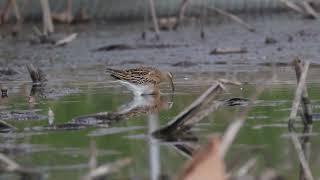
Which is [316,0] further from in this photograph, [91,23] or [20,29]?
[20,29]

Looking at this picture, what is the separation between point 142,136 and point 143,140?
19 centimetres

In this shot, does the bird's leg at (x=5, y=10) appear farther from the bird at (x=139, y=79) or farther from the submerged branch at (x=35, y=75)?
the bird at (x=139, y=79)

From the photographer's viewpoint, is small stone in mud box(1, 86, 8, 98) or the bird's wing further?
small stone in mud box(1, 86, 8, 98)

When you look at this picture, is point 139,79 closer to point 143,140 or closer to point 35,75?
point 35,75

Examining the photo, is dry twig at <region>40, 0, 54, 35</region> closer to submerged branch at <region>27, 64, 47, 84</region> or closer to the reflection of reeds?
submerged branch at <region>27, 64, 47, 84</region>

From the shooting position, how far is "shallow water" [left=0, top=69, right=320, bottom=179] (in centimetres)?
666

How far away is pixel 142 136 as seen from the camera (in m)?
7.91

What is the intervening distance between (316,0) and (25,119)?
11398 millimetres

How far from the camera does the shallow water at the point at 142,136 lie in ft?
21.9

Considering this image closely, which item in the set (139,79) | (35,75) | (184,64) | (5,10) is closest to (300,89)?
(139,79)

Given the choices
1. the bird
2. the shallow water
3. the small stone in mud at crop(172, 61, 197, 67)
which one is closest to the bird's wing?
the bird

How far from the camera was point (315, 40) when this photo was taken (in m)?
15.6

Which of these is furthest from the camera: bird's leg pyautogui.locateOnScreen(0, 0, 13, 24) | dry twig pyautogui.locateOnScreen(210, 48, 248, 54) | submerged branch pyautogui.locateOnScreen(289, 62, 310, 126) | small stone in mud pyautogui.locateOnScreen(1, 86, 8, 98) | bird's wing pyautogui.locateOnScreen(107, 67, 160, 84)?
bird's leg pyautogui.locateOnScreen(0, 0, 13, 24)

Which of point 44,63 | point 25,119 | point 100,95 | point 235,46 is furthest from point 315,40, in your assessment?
point 25,119
